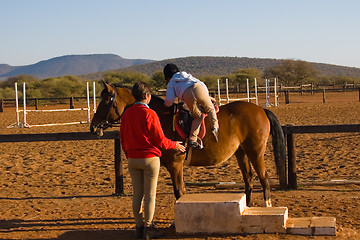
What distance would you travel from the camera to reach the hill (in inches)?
5923

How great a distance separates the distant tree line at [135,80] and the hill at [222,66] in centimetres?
6718

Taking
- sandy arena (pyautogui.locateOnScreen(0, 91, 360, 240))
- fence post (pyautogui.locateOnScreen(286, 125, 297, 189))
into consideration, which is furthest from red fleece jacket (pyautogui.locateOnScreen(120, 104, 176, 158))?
fence post (pyautogui.locateOnScreen(286, 125, 297, 189))

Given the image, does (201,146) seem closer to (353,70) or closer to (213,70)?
(213,70)

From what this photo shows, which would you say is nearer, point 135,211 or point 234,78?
point 135,211

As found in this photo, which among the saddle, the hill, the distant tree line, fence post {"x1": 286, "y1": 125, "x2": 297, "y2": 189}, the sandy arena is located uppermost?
the hill

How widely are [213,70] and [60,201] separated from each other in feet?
479

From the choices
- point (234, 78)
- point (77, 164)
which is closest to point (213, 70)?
point (234, 78)

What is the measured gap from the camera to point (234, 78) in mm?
70562

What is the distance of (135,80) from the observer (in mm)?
68375

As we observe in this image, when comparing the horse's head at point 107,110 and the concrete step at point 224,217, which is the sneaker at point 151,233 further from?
the horse's head at point 107,110

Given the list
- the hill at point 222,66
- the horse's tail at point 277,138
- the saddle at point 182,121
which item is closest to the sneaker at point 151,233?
the saddle at point 182,121

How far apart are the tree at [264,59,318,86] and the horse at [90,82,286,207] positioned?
224 ft

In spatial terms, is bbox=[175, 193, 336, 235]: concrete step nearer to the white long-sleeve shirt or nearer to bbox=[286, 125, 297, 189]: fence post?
the white long-sleeve shirt

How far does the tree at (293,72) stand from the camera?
7564 cm
